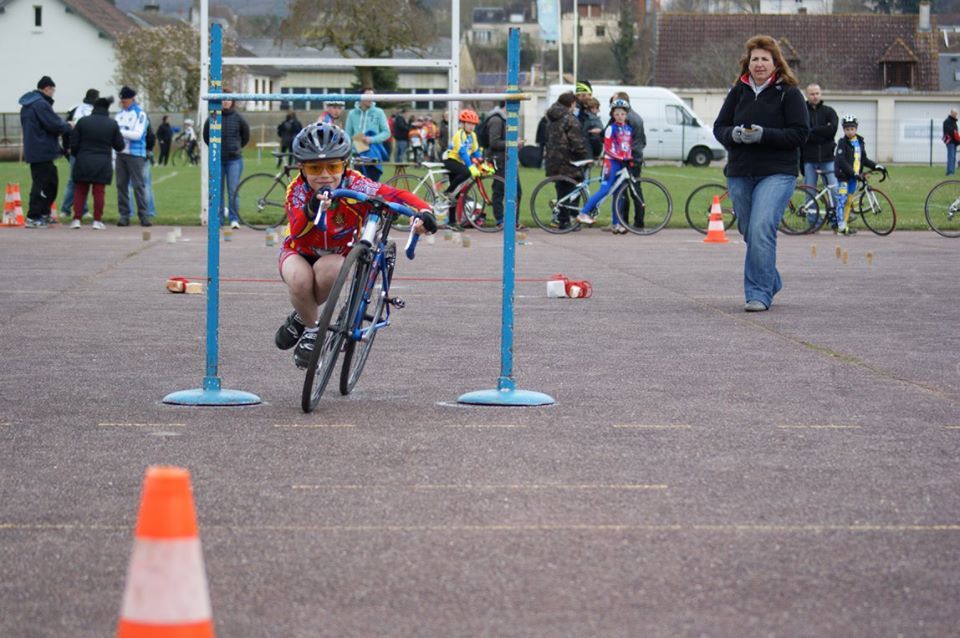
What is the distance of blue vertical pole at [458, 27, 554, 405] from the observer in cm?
745

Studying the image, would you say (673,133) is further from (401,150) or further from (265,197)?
(265,197)

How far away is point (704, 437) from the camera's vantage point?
723 cm

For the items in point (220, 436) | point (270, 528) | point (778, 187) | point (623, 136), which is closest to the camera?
point (270, 528)

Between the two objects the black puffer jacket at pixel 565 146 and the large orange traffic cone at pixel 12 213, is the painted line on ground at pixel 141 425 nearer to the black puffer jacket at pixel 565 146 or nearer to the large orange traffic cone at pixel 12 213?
the black puffer jacket at pixel 565 146

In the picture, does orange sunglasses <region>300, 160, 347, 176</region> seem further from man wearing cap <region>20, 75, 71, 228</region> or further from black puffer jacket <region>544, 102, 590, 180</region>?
man wearing cap <region>20, 75, 71, 228</region>

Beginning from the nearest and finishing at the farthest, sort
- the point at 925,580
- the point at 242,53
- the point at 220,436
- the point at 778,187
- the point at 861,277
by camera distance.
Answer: the point at 925,580, the point at 220,436, the point at 778,187, the point at 861,277, the point at 242,53

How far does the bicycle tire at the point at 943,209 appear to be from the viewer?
22.9 m

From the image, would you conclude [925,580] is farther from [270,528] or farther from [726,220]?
[726,220]

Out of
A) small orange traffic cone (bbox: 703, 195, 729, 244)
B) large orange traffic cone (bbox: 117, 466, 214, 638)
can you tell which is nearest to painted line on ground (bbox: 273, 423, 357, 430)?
large orange traffic cone (bbox: 117, 466, 214, 638)

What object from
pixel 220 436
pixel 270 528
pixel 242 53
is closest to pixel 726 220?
pixel 220 436

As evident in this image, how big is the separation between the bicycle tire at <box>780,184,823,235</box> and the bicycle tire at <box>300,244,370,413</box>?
1551cm

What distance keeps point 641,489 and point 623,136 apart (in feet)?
53.0

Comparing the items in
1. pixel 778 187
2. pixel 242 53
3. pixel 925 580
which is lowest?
pixel 925 580

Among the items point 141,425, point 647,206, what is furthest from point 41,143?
point 141,425
